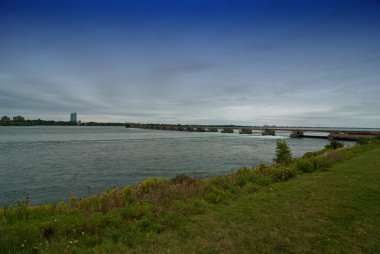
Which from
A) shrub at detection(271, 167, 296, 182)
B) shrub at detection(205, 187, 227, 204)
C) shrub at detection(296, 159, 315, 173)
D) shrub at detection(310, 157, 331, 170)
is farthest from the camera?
shrub at detection(310, 157, 331, 170)

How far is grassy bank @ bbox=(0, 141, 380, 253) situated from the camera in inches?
218

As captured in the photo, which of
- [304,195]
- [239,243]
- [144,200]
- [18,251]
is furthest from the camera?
[304,195]

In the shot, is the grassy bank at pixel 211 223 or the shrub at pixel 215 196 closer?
the grassy bank at pixel 211 223

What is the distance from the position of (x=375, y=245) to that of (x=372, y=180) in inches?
293

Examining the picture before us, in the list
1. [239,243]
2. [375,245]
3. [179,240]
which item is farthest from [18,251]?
[375,245]

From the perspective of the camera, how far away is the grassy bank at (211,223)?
218 inches

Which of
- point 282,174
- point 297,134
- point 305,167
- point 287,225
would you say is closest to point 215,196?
point 287,225

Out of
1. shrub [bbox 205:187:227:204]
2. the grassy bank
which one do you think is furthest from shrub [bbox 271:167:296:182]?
shrub [bbox 205:187:227:204]

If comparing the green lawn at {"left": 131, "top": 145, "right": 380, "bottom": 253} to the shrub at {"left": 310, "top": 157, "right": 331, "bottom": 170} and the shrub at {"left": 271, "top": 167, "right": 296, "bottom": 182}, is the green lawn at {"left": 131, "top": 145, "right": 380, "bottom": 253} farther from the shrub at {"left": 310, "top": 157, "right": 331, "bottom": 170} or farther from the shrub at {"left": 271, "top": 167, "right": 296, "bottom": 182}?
the shrub at {"left": 310, "top": 157, "right": 331, "bottom": 170}

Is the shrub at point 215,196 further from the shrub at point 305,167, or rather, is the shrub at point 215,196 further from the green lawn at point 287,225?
the shrub at point 305,167

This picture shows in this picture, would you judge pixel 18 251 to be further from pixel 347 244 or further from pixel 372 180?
pixel 372 180

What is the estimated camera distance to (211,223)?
6.95m

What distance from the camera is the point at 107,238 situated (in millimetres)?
5977

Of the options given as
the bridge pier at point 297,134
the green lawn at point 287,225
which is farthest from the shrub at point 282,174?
the bridge pier at point 297,134
